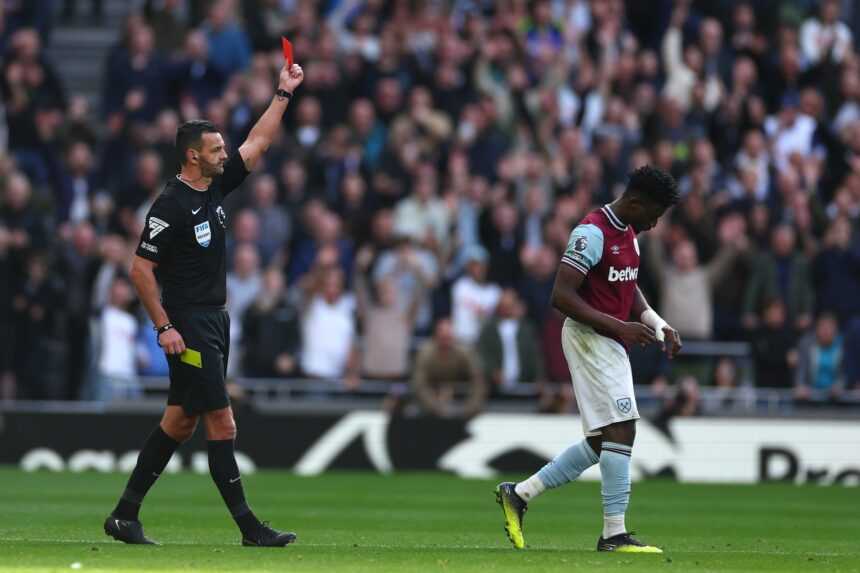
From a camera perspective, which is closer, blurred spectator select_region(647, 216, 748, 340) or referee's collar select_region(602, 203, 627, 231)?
referee's collar select_region(602, 203, 627, 231)

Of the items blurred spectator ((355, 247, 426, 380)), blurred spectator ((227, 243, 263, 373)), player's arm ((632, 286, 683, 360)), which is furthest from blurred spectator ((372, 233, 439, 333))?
player's arm ((632, 286, 683, 360))

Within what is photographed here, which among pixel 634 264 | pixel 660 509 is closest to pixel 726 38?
pixel 660 509

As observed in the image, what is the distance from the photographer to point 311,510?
15.0 meters

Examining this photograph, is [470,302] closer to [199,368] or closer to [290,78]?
[290,78]

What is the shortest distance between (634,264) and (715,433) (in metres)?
10.0

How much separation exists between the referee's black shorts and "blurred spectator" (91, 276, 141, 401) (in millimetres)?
10364

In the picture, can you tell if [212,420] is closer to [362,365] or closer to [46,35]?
[362,365]

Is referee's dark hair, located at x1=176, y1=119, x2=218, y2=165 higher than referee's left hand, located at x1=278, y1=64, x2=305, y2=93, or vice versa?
referee's left hand, located at x1=278, y1=64, x2=305, y2=93

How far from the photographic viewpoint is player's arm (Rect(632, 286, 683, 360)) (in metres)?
10.7

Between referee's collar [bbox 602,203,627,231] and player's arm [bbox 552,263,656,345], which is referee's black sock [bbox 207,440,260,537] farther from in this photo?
referee's collar [bbox 602,203,627,231]

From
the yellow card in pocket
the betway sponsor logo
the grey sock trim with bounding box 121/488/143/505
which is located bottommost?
the grey sock trim with bounding box 121/488/143/505

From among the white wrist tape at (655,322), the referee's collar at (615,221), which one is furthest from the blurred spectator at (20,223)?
the referee's collar at (615,221)

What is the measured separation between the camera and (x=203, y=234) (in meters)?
10.6

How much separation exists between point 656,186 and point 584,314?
34.2 inches
